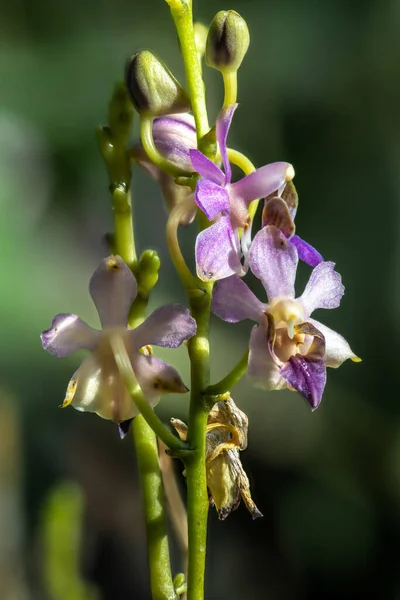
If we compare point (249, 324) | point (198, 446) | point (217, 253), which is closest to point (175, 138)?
point (217, 253)

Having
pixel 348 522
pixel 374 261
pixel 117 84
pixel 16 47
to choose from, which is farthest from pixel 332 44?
pixel 117 84

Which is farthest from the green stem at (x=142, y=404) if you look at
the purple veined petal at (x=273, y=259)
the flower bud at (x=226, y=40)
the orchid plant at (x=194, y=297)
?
the flower bud at (x=226, y=40)

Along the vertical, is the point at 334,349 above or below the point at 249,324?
above

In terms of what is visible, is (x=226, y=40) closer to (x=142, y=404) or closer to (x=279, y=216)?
(x=279, y=216)

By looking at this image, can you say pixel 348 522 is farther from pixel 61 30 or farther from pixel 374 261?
pixel 61 30

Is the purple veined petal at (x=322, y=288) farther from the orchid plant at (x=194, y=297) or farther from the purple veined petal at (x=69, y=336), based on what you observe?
the purple veined petal at (x=69, y=336)
